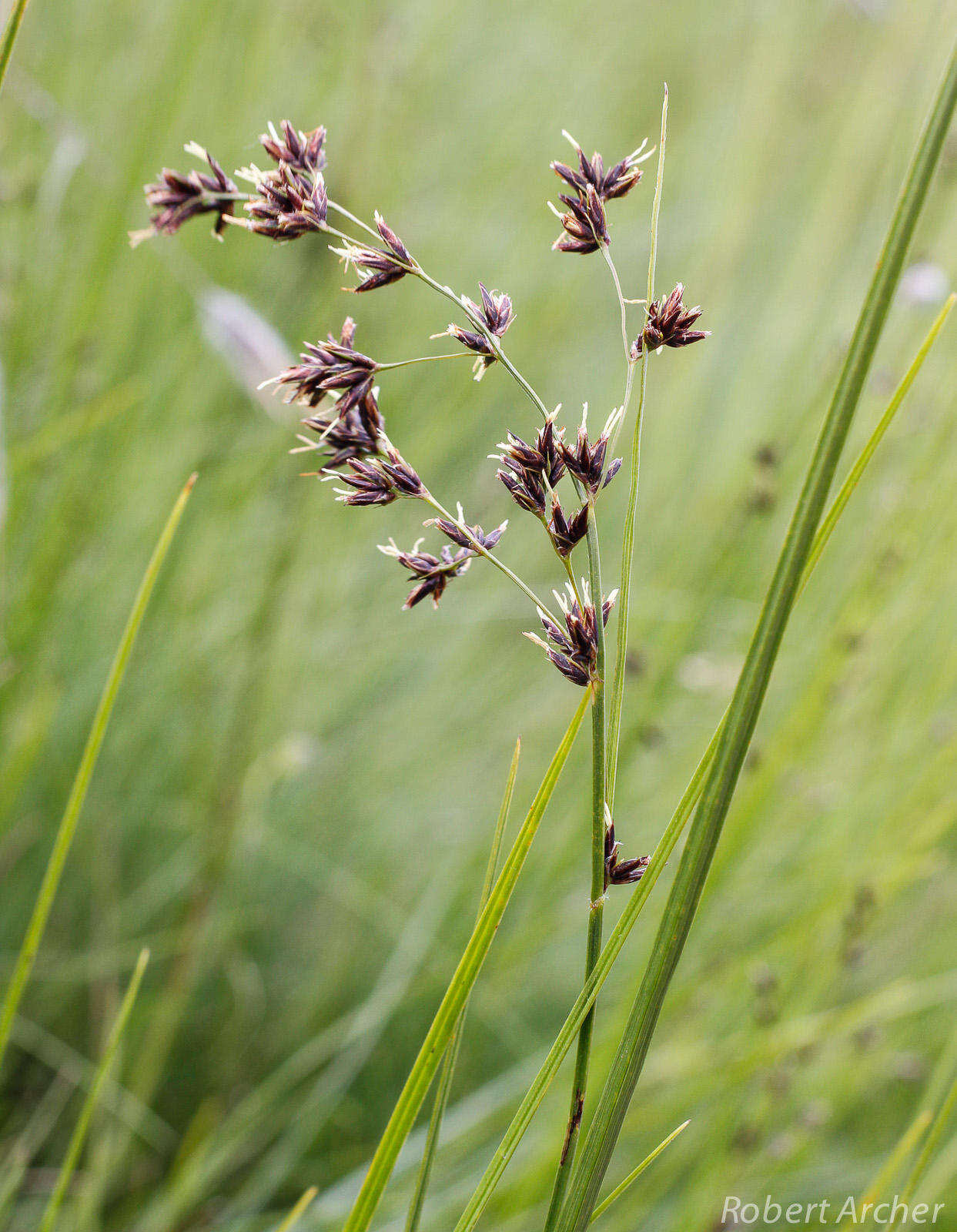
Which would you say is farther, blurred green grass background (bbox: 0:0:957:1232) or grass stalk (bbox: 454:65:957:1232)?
blurred green grass background (bbox: 0:0:957:1232)

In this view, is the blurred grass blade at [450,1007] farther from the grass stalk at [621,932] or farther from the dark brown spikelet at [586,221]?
the dark brown spikelet at [586,221]

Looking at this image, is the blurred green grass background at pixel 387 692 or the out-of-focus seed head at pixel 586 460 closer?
the out-of-focus seed head at pixel 586 460

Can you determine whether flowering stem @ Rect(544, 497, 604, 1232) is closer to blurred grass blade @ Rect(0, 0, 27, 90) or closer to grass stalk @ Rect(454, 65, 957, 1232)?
grass stalk @ Rect(454, 65, 957, 1232)

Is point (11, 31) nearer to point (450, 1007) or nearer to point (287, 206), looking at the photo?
point (287, 206)

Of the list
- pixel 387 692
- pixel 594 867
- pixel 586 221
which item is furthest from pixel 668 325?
pixel 387 692

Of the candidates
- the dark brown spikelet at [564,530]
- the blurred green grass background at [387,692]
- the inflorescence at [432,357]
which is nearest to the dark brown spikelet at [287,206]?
the inflorescence at [432,357]

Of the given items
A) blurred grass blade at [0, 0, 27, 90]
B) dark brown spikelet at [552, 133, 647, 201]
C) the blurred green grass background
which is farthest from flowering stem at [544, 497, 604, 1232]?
the blurred green grass background
